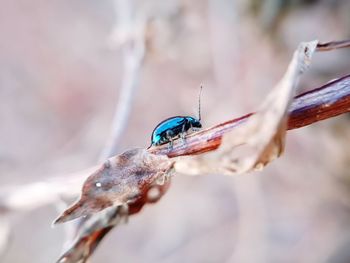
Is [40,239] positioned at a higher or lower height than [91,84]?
lower

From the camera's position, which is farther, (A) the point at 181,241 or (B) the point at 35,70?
(B) the point at 35,70

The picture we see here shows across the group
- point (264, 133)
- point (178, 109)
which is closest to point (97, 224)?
point (264, 133)

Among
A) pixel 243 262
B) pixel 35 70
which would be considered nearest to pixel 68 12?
pixel 35 70

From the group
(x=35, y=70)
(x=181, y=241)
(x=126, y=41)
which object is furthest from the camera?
(x=35, y=70)

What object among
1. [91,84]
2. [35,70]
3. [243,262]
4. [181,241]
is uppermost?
[35,70]

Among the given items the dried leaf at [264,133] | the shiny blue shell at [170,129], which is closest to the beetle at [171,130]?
the shiny blue shell at [170,129]

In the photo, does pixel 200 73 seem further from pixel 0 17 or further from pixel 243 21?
pixel 0 17

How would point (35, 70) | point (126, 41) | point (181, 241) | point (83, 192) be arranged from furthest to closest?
point (35, 70) < point (181, 241) < point (126, 41) < point (83, 192)

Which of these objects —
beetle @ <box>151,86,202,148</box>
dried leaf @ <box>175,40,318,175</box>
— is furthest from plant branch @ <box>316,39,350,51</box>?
beetle @ <box>151,86,202,148</box>
